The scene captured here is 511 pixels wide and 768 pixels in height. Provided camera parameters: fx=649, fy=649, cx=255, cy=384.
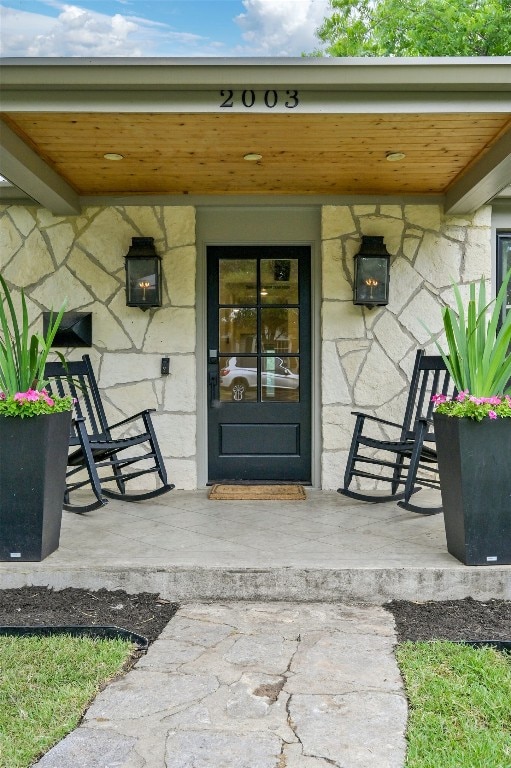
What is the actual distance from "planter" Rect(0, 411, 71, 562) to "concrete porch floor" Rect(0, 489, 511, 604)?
94mm

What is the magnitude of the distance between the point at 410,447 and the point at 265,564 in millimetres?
1426

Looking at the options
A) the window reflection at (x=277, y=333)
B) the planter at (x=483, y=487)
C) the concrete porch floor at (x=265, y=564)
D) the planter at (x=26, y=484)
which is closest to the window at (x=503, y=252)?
the window reflection at (x=277, y=333)

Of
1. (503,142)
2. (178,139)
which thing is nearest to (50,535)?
(178,139)

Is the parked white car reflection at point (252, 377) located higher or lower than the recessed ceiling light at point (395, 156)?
lower

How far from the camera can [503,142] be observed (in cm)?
335

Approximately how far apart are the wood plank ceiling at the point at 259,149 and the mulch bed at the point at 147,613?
7.07 feet

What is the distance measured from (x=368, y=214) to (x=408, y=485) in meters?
1.96

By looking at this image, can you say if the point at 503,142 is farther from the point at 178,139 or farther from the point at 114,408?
the point at 114,408

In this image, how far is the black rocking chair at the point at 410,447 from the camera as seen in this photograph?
3.61m

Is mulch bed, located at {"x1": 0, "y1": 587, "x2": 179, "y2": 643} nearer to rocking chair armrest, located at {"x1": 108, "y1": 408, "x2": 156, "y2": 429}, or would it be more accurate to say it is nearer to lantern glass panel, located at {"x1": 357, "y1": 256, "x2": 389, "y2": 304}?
rocking chair armrest, located at {"x1": 108, "y1": 408, "x2": 156, "y2": 429}

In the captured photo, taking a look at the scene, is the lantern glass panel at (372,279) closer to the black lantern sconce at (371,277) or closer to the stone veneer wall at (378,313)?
the black lantern sconce at (371,277)

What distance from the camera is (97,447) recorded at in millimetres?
3719

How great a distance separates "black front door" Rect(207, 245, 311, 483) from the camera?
15.1 feet


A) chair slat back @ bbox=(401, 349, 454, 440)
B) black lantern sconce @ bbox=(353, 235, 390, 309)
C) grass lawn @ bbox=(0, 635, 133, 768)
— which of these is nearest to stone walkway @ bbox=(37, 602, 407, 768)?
grass lawn @ bbox=(0, 635, 133, 768)
